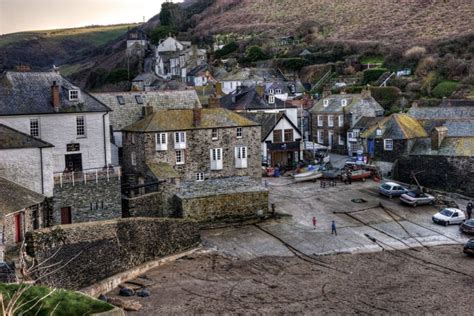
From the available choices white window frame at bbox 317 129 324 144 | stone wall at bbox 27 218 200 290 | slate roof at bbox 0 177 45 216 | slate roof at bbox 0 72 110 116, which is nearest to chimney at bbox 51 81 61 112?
slate roof at bbox 0 72 110 116

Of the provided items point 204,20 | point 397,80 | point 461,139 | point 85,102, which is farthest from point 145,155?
point 204,20

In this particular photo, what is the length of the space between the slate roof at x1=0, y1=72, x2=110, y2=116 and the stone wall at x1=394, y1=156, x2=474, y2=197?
23.0m

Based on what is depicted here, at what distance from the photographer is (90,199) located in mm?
35812

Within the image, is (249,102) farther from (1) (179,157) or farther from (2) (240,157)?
(1) (179,157)

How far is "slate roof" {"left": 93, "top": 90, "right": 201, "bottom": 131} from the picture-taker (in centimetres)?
4884

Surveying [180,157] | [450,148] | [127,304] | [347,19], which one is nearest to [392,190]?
[450,148]

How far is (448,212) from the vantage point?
3966cm

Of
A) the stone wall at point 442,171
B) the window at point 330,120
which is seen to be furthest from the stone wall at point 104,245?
the window at point 330,120

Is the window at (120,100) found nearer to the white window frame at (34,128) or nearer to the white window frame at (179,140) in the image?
the white window frame at (179,140)

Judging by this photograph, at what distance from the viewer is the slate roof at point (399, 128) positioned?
50.7 m

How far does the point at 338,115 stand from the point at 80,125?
29.9m

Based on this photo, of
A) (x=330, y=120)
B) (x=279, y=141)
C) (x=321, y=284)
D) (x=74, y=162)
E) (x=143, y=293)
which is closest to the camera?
(x=143, y=293)

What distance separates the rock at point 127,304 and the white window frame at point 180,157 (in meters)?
17.3

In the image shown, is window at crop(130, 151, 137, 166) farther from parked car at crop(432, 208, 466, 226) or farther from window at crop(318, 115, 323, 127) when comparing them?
window at crop(318, 115, 323, 127)
